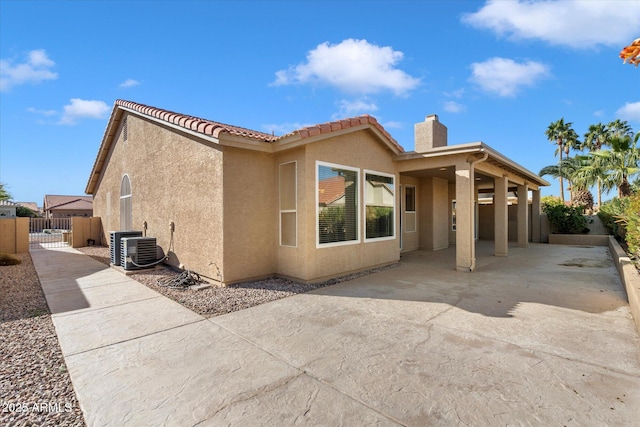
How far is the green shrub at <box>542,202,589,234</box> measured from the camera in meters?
17.2

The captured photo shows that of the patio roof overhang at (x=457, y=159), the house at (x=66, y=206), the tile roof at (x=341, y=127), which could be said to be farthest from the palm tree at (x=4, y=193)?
the house at (x=66, y=206)

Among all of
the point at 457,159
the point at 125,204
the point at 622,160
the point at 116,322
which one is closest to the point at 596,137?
the point at 622,160

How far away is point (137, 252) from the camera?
29.7 ft

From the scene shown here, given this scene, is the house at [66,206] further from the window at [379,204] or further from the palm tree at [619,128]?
the palm tree at [619,128]

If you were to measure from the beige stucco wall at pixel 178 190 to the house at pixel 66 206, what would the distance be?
4145 centimetres

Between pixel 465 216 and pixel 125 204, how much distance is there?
43.4 feet

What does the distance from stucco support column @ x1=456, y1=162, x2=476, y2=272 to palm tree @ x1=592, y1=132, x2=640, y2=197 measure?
41.7 ft

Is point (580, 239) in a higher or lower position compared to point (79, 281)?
higher

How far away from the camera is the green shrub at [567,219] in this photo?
1725cm

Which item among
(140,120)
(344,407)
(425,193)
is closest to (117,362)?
(344,407)

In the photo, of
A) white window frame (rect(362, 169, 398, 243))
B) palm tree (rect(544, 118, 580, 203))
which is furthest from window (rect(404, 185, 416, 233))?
palm tree (rect(544, 118, 580, 203))

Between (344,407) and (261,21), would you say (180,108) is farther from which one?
(344,407)

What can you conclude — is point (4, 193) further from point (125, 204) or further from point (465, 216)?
point (465, 216)

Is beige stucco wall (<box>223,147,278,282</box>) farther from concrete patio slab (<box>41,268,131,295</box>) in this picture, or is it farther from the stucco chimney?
the stucco chimney
